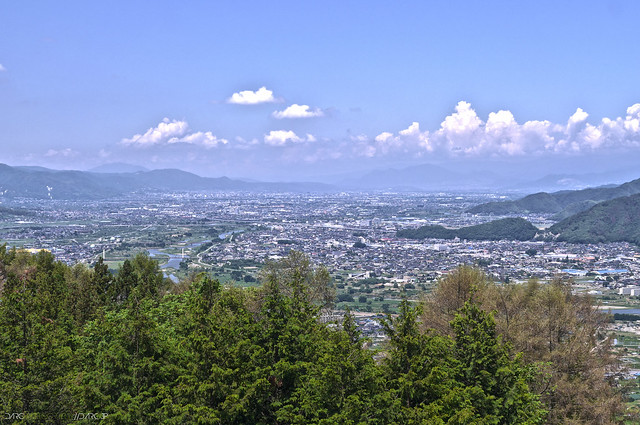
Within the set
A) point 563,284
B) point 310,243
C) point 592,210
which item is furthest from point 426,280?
point 592,210

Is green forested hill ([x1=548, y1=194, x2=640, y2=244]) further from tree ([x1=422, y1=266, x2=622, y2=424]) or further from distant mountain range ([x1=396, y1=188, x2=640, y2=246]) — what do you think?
tree ([x1=422, y1=266, x2=622, y2=424])

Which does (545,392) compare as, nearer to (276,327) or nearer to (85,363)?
(276,327)

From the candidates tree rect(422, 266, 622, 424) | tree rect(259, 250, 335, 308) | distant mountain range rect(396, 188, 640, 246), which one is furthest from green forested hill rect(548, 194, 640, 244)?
tree rect(259, 250, 335, 308)

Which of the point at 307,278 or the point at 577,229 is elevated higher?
the point at 307,278

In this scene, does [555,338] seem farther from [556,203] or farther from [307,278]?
[556,203]

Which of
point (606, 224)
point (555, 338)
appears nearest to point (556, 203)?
point (606, 224)
